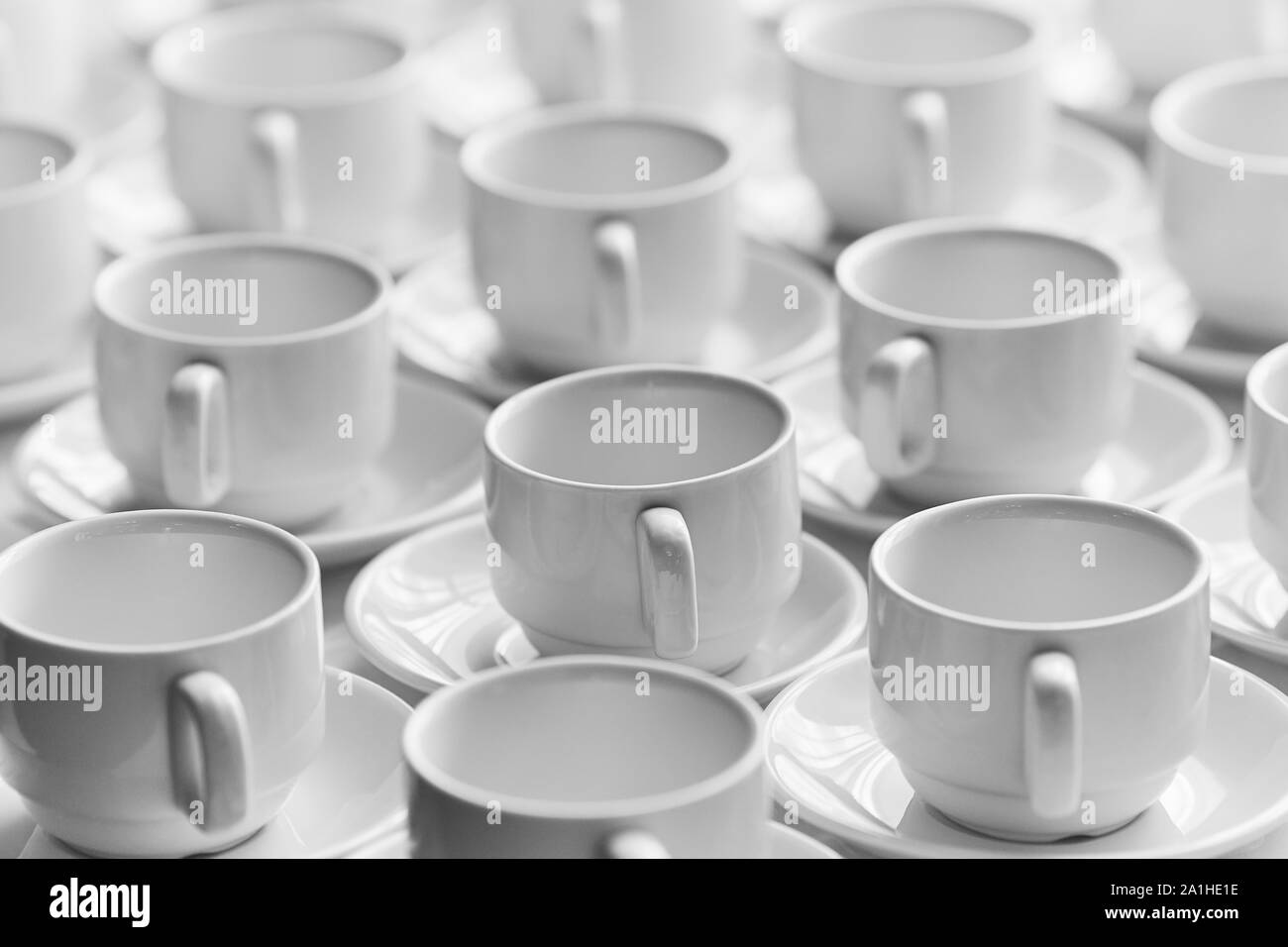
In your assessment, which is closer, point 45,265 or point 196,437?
point 196,437

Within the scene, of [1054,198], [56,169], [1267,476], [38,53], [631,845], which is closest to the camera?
[631,845]

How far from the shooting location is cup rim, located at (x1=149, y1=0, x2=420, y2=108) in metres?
1.28

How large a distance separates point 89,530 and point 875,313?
38cm

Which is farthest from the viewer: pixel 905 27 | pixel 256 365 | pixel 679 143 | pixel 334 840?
pixel 905 27

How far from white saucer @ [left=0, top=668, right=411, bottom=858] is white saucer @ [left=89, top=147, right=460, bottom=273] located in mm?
510

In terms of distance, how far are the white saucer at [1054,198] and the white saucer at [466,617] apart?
0.39m

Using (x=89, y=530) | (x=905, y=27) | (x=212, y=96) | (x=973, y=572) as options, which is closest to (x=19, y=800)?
(x=89, y=530)

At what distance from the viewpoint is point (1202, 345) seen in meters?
1.21

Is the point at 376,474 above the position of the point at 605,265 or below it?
below

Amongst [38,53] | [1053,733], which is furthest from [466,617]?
[38,53]

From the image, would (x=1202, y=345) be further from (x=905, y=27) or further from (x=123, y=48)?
(x=123, y=48)

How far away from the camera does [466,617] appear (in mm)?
978

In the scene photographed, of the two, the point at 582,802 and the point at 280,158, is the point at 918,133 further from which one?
the point at 582,802

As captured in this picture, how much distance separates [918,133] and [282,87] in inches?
17.7
